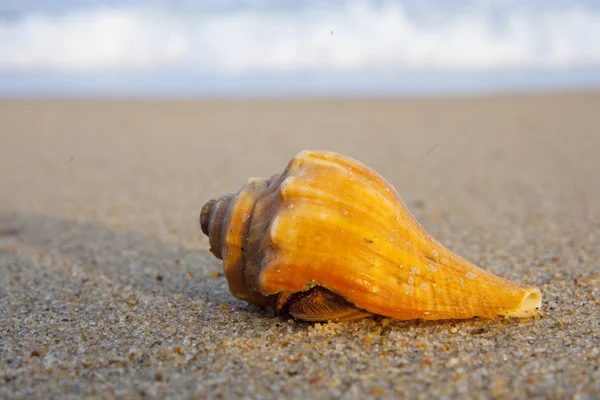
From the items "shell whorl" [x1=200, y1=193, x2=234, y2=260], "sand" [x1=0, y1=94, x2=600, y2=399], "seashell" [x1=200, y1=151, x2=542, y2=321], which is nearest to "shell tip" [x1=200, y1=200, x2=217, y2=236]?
"shell whorl" [x1=200, y1=193, x2=234, y2=260]

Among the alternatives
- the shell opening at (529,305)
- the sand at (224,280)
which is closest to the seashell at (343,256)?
the shell opening at (529,305)

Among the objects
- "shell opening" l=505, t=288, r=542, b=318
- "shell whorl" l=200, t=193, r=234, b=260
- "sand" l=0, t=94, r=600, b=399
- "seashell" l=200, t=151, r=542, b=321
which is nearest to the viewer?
"sand" l=0, t=94, r=600, b=399

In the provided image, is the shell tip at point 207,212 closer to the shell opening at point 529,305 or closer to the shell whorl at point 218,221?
the shell whorl at point 218,221

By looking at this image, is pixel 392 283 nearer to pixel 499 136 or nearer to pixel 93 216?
pixel 93 216

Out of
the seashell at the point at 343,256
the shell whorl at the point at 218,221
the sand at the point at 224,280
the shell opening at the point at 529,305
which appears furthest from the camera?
the shell whorl at the point at 218,221

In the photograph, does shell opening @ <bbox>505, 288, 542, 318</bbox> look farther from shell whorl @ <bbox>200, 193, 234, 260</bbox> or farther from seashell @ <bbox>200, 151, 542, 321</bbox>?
shell whorl @ <bbox>200, 193, 234, 260</bbox>

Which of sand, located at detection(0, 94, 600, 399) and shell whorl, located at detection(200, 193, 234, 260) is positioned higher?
shell whorl, located at detection(200, 193, 234, 260)

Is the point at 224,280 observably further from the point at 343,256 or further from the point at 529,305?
the point at 529,305
